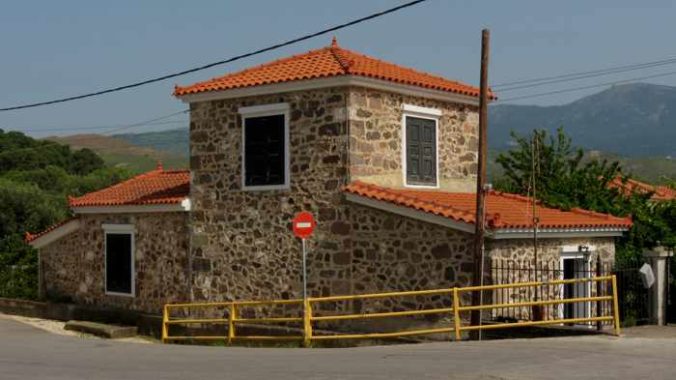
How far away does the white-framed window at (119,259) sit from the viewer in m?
26.7

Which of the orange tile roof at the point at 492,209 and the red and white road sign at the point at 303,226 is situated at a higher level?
the orange tile roof at the point at 492,209

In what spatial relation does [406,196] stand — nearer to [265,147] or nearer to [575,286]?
[265,147]

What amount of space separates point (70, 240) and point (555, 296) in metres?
15.1

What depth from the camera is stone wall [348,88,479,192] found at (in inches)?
876

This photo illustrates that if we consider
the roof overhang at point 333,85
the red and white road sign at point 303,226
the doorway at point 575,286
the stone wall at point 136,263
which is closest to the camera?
the red and white road sign at point 303,226

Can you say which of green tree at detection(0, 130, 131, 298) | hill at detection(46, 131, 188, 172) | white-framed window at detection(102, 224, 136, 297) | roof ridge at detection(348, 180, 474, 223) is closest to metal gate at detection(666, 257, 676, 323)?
roof ridge at detection(348, 180, 474, 223)

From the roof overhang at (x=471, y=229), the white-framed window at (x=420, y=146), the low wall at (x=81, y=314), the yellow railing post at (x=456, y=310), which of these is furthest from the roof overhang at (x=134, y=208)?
the yellow railing post at (x=456, y=310)

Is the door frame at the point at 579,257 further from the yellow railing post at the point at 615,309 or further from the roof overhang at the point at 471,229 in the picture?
the yellow railing post at the point at 615,309

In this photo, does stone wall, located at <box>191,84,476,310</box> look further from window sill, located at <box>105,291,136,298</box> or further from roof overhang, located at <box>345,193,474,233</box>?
window sill, located at <box>105,291,136,298</box>

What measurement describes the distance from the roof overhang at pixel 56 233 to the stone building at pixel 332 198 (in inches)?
119

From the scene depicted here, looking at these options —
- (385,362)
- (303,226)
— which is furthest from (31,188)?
(385,362)

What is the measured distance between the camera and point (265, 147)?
2331 centimetres

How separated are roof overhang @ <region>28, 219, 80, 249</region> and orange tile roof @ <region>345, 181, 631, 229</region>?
10823 millimetres

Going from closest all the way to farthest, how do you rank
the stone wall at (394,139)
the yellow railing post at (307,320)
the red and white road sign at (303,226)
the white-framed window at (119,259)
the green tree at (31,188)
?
the yellow railing post at (307,320)
the red and white road sign at (303,226)
the stone wall at (394,139)
the white-framed window at (119,259)
the green tree at (31,188)
